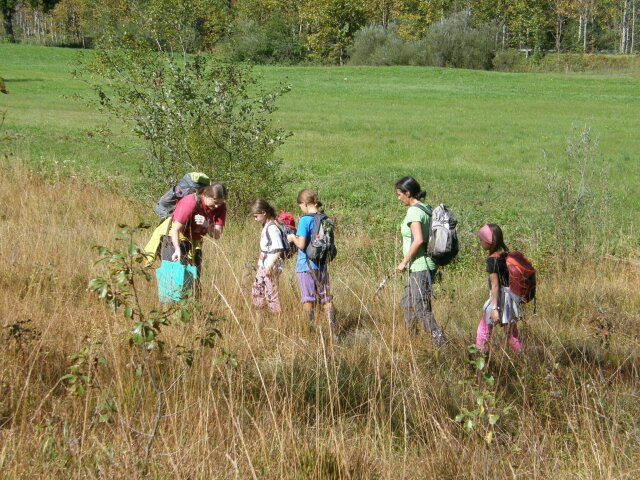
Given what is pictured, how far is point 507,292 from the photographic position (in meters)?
6.48

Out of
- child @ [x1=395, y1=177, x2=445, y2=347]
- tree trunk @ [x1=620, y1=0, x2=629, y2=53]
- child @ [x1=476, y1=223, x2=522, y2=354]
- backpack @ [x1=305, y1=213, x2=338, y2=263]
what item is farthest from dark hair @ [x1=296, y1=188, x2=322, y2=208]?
tree trunk @ [x1=620, y1=0, x2=629, y2=53]

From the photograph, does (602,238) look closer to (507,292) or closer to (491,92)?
(507,292)

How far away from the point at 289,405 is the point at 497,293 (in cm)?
263

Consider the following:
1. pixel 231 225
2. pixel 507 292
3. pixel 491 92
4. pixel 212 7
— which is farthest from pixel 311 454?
pixel 491 92

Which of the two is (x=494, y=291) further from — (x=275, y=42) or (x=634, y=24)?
(x=634, y=24)

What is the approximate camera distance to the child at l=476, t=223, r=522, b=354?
6371 millimetres

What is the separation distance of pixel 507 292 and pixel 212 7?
771 centimetres

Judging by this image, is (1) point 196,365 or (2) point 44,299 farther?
(2) point 44,299

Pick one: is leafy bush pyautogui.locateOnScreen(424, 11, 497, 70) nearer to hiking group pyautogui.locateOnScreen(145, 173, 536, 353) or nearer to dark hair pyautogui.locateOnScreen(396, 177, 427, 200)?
dark hair pyautogui.locateOnScreen(396, 177, 427, 200)

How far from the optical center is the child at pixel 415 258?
22.3ft

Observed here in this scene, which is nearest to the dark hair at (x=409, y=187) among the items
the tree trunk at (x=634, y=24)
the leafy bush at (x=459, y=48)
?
the leafy bush at (x=459, y=48)

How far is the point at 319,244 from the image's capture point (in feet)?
22.8

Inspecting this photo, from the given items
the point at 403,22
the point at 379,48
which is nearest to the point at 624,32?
the point at 403,22

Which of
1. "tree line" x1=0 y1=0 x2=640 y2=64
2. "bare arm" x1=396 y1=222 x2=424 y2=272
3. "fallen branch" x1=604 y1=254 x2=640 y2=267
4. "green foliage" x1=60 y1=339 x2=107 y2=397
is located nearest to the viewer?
"green foliage" x1=60 y1=339 x2=107 y2=397
